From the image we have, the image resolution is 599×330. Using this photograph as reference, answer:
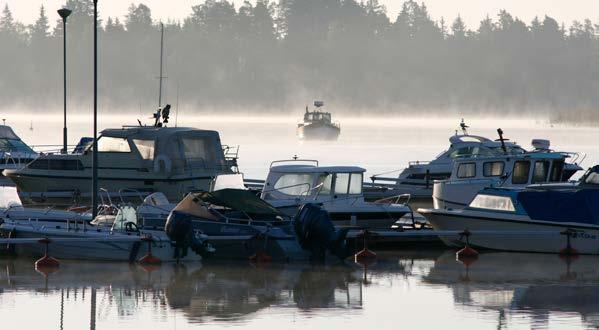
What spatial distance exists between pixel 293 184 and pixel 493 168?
693cm

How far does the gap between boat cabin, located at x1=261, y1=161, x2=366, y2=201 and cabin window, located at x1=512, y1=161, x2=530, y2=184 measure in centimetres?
554

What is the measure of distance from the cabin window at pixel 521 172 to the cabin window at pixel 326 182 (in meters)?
6.27

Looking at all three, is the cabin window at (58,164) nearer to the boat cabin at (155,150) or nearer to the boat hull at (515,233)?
the boat cabin at (155,150)

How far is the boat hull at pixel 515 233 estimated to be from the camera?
36562 millimetres

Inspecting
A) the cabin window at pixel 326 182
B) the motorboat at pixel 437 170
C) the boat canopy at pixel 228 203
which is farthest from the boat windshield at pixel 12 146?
the boat canopy at pixel 228 203

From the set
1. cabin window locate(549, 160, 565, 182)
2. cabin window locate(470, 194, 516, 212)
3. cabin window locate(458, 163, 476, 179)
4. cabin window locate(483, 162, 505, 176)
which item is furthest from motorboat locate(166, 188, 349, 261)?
cabin window locate(458, 163, 476, 179)

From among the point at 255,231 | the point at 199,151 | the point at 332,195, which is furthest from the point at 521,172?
the point at 199,151

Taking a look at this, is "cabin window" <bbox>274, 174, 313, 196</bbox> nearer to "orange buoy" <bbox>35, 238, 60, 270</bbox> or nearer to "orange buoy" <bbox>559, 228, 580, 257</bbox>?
"orange buoy" <bbox>559, 228, 580, 257</bbox>

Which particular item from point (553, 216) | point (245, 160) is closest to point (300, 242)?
point (553, 216)

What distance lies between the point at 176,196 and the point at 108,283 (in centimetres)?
1696

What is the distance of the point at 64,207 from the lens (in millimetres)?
48062

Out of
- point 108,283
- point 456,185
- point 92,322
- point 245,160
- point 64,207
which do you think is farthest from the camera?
point 245,160

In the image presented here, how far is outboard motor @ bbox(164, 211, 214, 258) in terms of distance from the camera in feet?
112

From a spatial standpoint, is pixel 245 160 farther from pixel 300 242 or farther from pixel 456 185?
pixel 300 242
